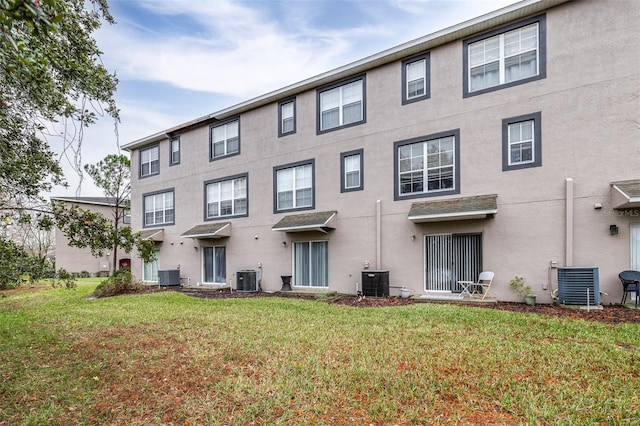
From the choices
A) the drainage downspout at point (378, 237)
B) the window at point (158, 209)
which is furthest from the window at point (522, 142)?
the window at point (158, 209)

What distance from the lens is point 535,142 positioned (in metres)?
10.5

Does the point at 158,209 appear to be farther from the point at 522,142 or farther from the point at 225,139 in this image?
the point at 522,142

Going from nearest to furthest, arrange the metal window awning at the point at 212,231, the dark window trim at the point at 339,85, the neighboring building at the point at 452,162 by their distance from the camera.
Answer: the neighboring building at the point at 452,162 < the dark window trim at the point at 339,85 < the metal window awning at the point at 212,231

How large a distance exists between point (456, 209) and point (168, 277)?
1441 cm

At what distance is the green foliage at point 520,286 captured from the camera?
34.2ft

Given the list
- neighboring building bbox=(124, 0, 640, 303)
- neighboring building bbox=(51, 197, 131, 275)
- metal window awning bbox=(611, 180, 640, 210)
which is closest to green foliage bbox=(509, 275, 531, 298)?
neighboring building bbox=(124, 0, 640, 303)

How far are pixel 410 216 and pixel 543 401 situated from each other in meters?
7.84

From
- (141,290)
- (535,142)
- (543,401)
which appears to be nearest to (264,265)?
(141,290)

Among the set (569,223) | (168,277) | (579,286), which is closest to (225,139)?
(168,277)

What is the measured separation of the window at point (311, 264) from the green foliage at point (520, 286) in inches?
255

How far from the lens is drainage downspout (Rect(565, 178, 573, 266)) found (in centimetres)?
980

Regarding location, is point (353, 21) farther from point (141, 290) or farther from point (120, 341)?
point (141, 290)

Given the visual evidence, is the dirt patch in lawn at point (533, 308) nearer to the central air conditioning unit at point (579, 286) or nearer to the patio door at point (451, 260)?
the central air conditioning unit at point (579, 286)

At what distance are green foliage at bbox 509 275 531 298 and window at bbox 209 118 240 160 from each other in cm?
1271
